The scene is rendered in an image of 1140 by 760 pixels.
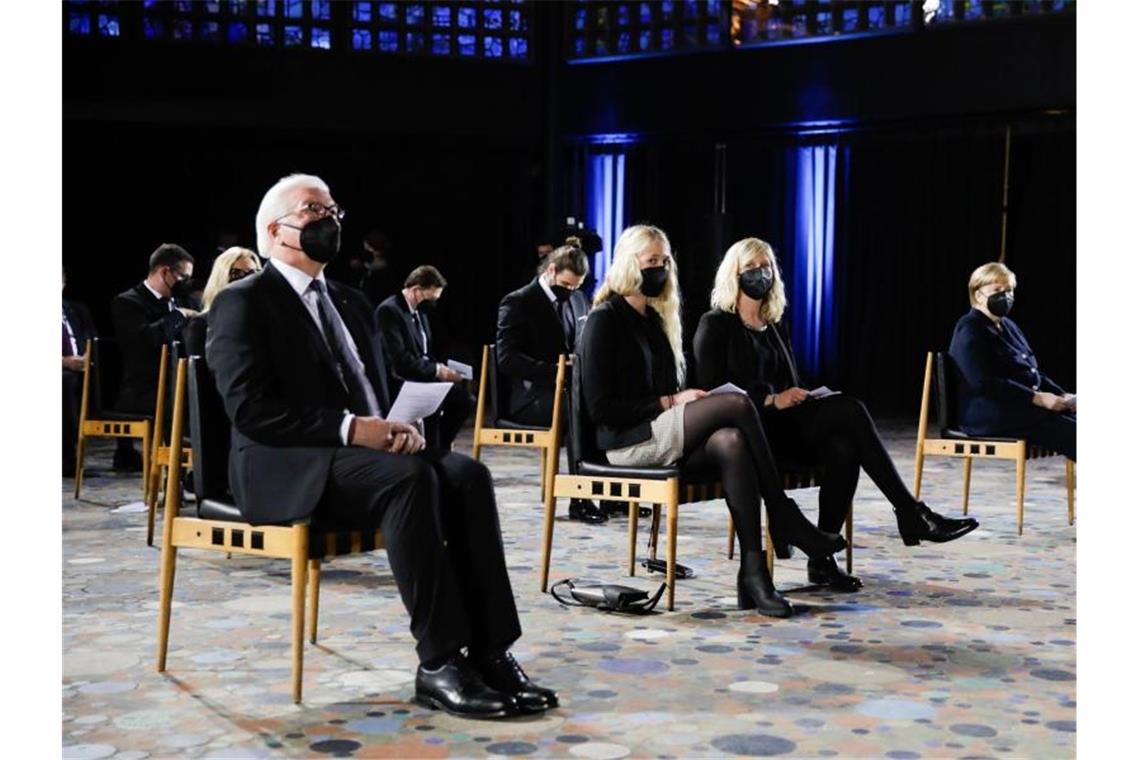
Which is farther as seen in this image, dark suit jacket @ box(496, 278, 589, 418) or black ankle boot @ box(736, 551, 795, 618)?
dark suit jacket @ box(496, 278, 589, 418)

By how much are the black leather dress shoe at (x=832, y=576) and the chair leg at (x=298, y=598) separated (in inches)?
74.0

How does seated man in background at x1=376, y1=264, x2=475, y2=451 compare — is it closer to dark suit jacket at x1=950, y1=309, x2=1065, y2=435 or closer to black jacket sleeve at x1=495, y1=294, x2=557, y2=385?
black jacket sleeve at x1=495, y1=294, x2=557, y2=385

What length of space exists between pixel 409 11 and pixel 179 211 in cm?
264

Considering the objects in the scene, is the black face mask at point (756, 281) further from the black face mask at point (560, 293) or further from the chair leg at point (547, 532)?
the black face mask at point (560, 293)

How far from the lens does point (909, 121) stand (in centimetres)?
1202

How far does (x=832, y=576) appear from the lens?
14.9 ft

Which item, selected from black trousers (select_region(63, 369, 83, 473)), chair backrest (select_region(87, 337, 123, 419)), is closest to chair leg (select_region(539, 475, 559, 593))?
chair backrest (select_region(87, 337, 123, 419))

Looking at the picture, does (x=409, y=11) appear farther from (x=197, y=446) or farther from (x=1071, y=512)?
(x=197, y=446)

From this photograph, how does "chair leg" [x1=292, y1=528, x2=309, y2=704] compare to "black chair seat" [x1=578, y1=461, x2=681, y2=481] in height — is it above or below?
below

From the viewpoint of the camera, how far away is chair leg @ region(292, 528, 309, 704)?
10.4 feet

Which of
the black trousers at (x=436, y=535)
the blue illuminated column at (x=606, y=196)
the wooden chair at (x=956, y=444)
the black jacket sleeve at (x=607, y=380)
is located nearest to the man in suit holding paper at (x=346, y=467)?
the black trousers at (x=436, y=535)

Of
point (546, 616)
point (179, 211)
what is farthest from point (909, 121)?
point (546, 616)

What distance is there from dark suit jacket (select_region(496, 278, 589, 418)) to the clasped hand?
284 cm
